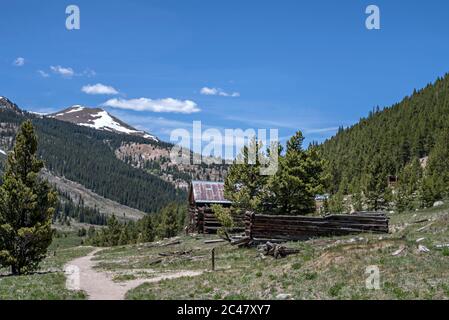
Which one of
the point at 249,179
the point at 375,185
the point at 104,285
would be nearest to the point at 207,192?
the point at 249,179

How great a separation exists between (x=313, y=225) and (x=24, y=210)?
20177 millimetres

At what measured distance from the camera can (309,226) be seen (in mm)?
34250

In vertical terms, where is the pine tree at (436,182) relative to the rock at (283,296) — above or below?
above

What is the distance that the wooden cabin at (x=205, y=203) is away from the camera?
58250 millimetres

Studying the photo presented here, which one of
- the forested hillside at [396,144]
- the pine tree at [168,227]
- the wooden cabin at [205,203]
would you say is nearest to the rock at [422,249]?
the wooden cabin at [205,203]

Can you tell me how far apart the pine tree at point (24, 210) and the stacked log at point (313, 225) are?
576 inches

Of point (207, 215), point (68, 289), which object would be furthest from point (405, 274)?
point (207, 215)

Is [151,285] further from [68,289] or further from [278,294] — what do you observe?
[278,294]

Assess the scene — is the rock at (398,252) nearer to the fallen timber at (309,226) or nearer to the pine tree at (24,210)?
the fallen timber at (309,226)

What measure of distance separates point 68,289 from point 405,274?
14.4 m

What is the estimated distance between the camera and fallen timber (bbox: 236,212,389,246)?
33.8 meters

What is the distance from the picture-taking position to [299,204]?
42.2 m

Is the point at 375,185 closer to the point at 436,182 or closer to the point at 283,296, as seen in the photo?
the point at 436,182

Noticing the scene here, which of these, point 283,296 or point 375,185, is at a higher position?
point 375,185
